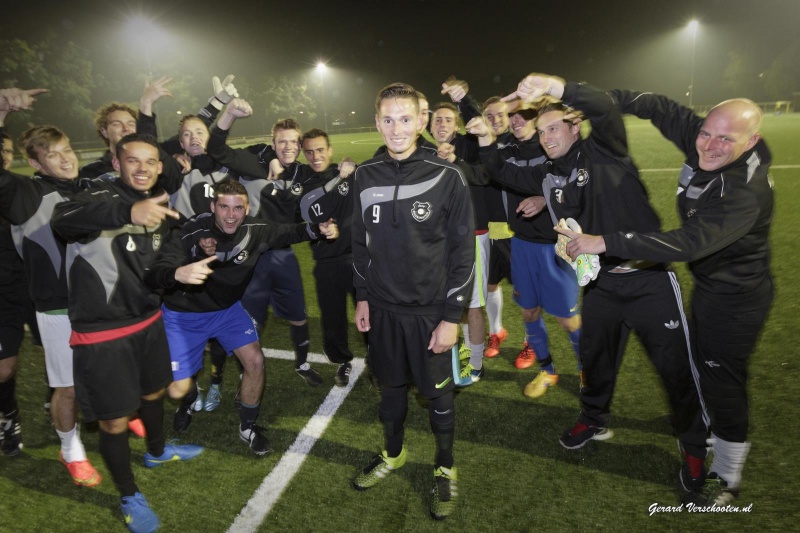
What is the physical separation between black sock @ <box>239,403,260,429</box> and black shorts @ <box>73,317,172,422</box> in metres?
0.90

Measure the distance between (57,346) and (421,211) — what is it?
118 inches

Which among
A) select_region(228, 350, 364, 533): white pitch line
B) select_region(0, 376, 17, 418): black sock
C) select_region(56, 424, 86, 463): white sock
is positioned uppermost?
select_region(0, 376, 17, 418): black sock

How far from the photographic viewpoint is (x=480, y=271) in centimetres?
429

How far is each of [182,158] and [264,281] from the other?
70.0 inches

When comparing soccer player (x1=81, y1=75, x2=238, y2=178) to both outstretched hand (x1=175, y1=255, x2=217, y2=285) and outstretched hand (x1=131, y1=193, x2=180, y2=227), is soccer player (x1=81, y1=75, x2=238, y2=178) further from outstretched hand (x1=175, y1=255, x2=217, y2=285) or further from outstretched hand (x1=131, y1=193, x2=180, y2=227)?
outstretched hand (x1=131, y1=193, x2=180, y2=227)

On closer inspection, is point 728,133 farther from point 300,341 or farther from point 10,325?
point 10,325

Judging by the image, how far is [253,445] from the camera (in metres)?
3.87

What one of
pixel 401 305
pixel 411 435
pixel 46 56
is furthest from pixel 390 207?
pixel 46 56

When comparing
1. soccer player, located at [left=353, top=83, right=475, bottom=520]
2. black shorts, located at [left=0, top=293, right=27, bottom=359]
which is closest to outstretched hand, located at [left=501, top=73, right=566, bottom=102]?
soccer player, located at [left=353, top=83, right=475, bottom=520]

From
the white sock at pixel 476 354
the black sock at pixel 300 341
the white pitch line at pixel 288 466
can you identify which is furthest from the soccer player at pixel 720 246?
the black sock at pixel 300 341

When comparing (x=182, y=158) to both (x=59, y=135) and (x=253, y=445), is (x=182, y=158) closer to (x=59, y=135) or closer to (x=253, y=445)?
(x=59, y=135)

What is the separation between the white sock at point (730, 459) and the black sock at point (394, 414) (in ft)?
6.79

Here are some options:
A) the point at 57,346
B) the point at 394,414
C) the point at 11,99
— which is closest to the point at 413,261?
the point at 394,414

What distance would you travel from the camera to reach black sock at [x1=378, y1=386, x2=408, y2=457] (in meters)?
3.26
